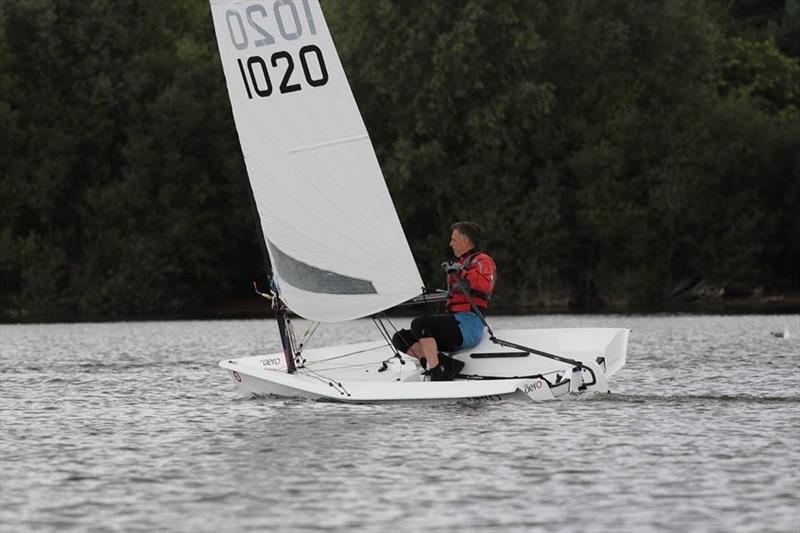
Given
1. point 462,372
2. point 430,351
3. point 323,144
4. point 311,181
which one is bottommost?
point 462,372

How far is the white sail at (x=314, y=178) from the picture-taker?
1573 cm

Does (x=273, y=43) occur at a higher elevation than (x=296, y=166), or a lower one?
higher

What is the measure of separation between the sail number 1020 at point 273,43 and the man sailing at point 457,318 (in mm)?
2095

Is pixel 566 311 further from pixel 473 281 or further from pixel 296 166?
pixel 296 166

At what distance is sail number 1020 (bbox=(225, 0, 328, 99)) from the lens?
15.6m

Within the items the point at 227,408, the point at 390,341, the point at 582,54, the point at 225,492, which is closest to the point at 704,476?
the point at 225,492

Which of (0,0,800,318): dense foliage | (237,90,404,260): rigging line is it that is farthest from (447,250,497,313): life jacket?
(0,0,800,318): dense foliage

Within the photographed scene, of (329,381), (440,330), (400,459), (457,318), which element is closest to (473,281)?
(457,318)

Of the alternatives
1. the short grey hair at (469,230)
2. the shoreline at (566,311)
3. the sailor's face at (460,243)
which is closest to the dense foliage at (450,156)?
the shoreline at (566,311)

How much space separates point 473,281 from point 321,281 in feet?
4.84

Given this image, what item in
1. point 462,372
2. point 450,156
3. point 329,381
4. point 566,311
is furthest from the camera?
point 450,156

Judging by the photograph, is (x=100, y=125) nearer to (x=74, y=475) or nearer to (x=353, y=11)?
(x=353, y=11)

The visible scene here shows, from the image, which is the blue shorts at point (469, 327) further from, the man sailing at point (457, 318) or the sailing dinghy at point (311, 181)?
the sailing dinghy at point (311, 181)

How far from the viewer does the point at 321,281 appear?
52.0 ft
